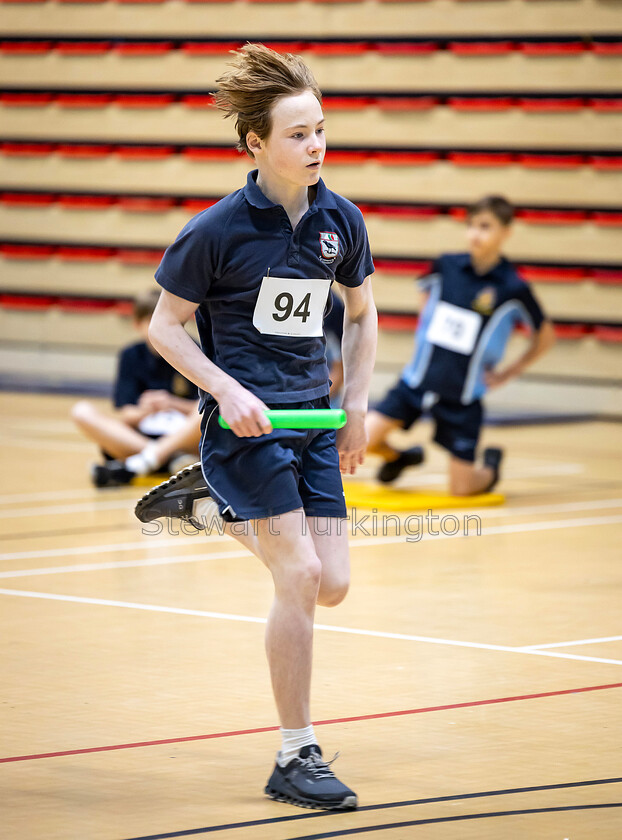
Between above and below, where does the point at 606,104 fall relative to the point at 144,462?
above

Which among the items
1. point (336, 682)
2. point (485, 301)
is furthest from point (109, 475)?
point (336, 682)

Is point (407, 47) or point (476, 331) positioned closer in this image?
point (476, 331)

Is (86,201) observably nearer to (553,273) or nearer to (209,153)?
(209,153)

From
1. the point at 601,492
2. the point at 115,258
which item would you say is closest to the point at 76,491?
the point at 601,492

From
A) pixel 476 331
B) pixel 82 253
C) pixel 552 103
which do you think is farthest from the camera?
pixel 82 253

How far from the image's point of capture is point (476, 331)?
20.9 ft

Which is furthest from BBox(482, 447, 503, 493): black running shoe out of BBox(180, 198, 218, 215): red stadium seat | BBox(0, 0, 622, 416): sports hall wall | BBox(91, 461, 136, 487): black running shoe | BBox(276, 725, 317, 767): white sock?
BBox(180, 198, 218, 215): red stadium seat

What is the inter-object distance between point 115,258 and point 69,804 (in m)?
9.51

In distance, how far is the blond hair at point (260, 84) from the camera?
2725mm

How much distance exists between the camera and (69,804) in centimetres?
255

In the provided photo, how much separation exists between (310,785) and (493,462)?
3.92 metres

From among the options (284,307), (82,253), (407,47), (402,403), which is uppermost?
(407,47)

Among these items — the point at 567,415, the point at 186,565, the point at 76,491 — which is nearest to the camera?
the point at 186,565

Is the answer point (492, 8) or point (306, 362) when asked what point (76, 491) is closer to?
point (306, 362)
